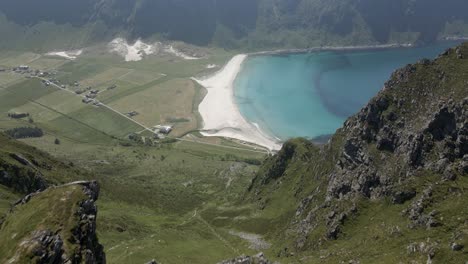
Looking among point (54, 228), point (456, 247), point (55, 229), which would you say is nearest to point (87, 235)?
point (55, 229)

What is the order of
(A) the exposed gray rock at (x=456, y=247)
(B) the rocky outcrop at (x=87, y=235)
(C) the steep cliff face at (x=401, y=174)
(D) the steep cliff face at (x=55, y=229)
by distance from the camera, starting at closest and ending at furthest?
(D) the steep cliff face at (x=55, y=229) < (A) the exposed gray rock at (x=456, y=247) < (B) the rocky outcrop at (x=87, y=235) < (C) the steep cliff face at (x=401, y=174)

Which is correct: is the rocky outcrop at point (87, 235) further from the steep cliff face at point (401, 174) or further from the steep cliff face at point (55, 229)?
the steep cliff face at point (401, 174)

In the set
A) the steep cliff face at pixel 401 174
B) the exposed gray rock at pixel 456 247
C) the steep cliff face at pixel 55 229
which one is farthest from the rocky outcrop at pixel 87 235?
the exposed gray rock at pixel 456 247

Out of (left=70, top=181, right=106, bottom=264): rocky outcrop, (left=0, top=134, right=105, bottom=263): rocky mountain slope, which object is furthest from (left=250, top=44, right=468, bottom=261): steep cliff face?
(left=0, top=134, right=105, bottom=263): rocky mountain slope

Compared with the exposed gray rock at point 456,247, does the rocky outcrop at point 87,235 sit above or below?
below

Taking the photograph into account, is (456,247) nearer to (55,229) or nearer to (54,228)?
(55,229)

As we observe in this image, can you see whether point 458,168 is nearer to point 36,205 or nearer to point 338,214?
point 338,214

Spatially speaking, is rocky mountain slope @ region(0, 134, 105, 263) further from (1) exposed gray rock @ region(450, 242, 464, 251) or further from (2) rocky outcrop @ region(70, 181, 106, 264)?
(1) exposed gray rock @ region(450, 242, 464, 251)
